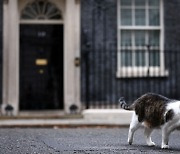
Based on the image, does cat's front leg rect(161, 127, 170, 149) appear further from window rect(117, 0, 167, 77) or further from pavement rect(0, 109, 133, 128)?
window rect(117, 0, 167, 77)

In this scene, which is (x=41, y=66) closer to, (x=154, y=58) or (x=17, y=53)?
(x=17, y=53)

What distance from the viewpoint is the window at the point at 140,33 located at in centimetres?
1912

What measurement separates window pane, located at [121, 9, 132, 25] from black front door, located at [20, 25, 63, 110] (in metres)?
1.95

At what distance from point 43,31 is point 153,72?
11.9 ft

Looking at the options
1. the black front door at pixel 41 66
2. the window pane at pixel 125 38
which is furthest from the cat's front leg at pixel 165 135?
the window pane at pixel 125 38

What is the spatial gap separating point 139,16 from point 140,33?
0.53 metres

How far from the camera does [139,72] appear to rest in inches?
749

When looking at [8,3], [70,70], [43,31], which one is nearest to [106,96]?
[70,70]

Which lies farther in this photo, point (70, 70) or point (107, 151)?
point (70, 70)

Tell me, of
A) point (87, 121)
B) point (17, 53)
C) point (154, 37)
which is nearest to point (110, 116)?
point (87, 121)

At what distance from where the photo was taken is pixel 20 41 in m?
19.1

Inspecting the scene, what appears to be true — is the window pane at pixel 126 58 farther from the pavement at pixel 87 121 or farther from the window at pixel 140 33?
the pavement at pixel 87 121

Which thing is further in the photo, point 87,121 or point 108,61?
point 108,61

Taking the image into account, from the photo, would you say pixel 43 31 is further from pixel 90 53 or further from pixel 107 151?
pixel 107 151
